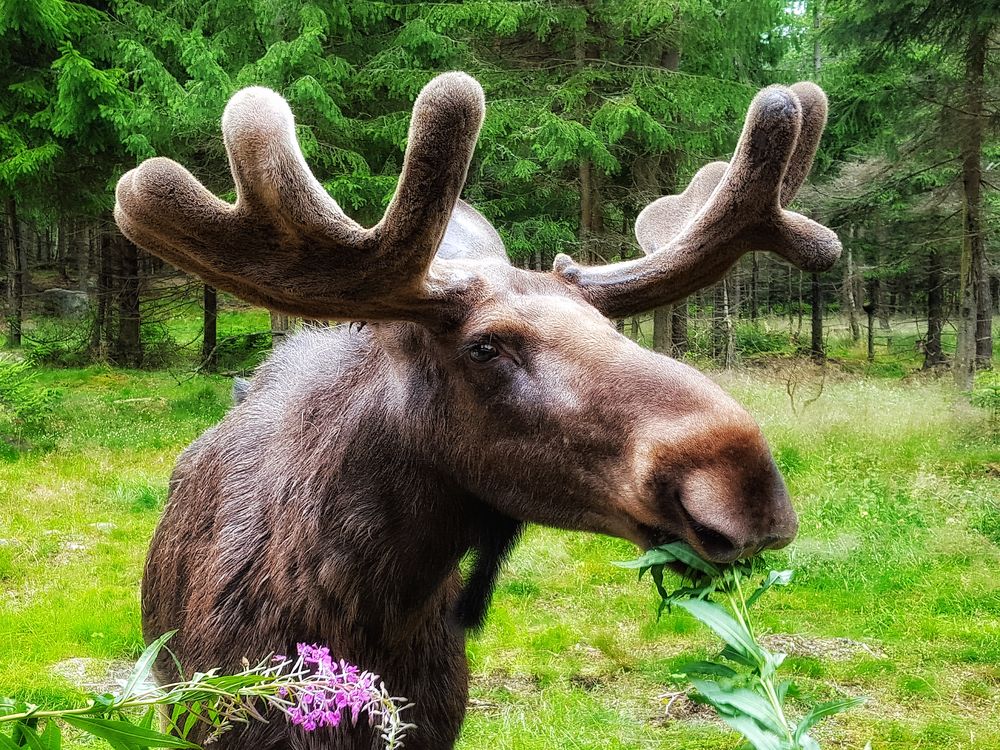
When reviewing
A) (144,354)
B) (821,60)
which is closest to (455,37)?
(144,354)

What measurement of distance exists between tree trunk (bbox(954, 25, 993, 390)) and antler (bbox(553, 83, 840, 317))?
1075 cm

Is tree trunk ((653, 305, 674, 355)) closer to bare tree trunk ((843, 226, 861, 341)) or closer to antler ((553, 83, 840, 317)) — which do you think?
antler ((553, 83, 840, 317))

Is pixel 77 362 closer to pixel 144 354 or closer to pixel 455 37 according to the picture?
pixel 144 354

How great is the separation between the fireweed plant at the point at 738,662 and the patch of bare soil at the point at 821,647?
4183 mm

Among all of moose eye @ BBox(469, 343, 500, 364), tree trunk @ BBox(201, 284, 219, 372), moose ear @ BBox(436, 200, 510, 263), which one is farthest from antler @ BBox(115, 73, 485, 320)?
tree trunk @ BBox(201, 284, 219, 372)

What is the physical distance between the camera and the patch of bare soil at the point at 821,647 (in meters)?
5.55

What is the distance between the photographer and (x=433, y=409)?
219cm

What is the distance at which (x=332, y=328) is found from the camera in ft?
9.98

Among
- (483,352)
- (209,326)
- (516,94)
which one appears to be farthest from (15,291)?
(483,352)

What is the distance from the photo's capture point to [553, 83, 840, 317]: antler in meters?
2.40

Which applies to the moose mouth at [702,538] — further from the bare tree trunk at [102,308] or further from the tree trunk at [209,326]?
the bare tree trunk at [102,308]

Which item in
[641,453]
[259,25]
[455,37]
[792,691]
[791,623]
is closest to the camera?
[792,691]

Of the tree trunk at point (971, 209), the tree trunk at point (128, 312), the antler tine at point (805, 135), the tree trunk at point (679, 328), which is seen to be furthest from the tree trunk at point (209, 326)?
the antler tine at point (805, 135)

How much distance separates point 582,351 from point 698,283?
0.80 metres
